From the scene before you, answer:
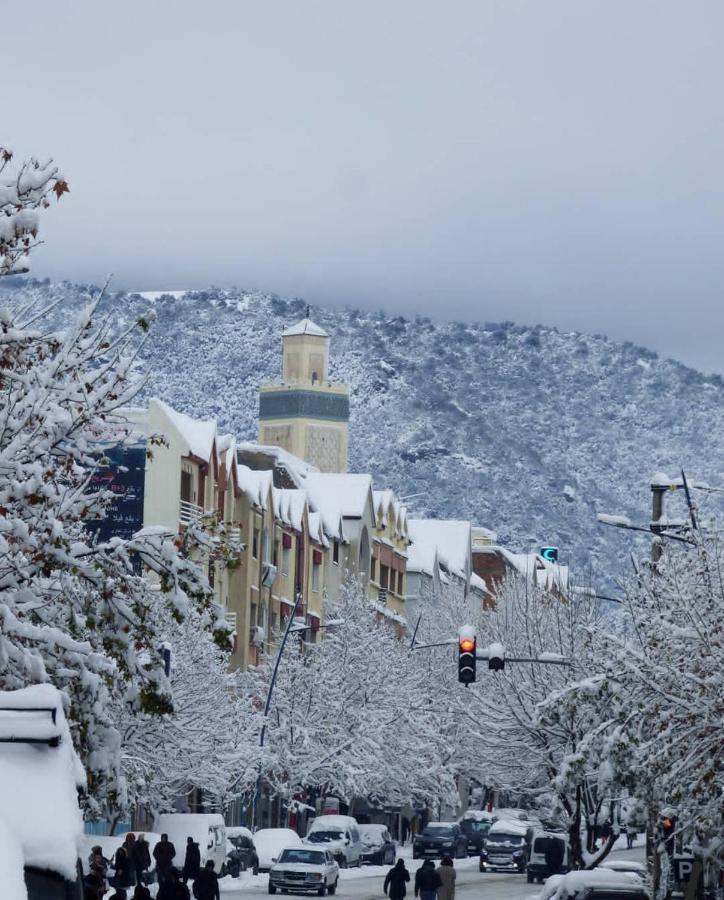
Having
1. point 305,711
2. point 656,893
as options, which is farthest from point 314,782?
point 656,893

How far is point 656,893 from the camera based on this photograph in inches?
1399

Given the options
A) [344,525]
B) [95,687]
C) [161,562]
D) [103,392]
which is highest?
Answer: [344,525]

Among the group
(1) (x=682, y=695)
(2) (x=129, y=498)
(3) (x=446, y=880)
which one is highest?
(2) (x=129, y=498)

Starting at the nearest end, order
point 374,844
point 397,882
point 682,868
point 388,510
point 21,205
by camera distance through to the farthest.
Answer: point 21,205 → point 682,868 → point 397,882 → point 374,844 → point 388,510

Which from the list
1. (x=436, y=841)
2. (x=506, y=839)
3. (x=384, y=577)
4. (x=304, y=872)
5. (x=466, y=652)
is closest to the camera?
(x=466, y=652)

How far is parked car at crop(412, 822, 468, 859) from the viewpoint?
71.2 meters

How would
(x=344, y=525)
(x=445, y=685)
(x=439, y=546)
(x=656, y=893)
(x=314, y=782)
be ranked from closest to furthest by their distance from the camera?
(x=656, y=893) → (x=314, y=782) → (x=445, y=685) → (x=344, y=525) → (x=439, y=546)

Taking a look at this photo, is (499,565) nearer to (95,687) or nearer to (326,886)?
(326,886)

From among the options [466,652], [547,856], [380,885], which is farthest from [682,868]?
[547,856]

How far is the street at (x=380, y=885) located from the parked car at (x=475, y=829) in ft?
37.0

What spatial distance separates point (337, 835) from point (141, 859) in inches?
703

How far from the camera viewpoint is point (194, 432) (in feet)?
240

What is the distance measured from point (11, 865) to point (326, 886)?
43.9 metres

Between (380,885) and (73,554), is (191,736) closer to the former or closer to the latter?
(380,885)
